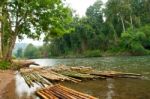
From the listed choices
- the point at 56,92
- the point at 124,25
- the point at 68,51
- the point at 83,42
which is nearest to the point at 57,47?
the point at 68,51

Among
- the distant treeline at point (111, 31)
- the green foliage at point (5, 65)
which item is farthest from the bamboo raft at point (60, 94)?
the distant treeline at point (111, 31)

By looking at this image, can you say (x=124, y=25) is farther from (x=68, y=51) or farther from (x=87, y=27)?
(x=68, y=51)

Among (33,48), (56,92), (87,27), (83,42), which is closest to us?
(56,92)

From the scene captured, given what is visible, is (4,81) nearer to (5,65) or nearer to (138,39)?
(5,65)

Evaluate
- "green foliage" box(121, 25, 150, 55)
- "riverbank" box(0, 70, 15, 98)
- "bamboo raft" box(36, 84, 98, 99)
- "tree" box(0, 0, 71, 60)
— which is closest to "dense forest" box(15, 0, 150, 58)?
"green foliage" box(121, 25, 150, 55)

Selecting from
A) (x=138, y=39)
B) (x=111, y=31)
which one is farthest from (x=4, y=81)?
(x=111, y=31)

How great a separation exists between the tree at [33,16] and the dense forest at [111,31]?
136 feet

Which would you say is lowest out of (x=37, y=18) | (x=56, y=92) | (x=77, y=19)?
(x=56, y=92)

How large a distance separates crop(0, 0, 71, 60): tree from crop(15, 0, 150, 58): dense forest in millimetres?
41450

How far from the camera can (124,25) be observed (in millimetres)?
90438

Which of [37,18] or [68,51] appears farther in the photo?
[68,51]

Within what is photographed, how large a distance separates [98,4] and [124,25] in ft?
63.5

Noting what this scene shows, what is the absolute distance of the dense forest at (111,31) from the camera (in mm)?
79750

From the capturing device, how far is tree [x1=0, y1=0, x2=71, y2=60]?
31594mm
